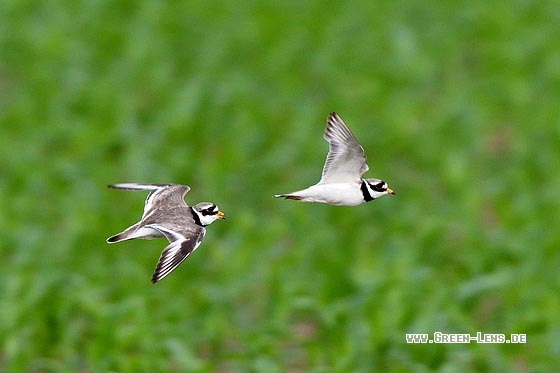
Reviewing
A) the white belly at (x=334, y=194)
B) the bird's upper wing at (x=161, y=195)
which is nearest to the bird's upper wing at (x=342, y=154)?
the white belly at (x=334, y=194)

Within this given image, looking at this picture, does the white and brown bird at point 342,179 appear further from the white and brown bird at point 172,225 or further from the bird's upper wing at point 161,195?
the bird's upper wing at point 161,195

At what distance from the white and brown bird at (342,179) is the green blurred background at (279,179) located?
221 inches

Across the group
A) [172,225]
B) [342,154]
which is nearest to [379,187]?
[342,154]

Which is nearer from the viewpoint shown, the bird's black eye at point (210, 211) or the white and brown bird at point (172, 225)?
the white and brown bird at point (172, 225)

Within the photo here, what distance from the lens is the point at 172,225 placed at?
11.5 ft

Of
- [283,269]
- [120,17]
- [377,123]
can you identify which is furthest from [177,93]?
[283,269]

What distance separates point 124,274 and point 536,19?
12.2m

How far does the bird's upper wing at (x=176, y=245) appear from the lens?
3.31 metres

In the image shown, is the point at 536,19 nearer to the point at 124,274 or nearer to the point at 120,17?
the point at 120,17

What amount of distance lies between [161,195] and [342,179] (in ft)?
2.07

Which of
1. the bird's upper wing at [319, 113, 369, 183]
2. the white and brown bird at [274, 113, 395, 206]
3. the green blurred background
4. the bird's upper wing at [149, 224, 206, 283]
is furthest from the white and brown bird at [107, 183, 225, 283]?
the green blurred background

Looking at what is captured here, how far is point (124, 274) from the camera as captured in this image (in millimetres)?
11320

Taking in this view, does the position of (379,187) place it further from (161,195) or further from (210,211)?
(161,195)

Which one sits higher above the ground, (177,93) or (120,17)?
(120,17)
